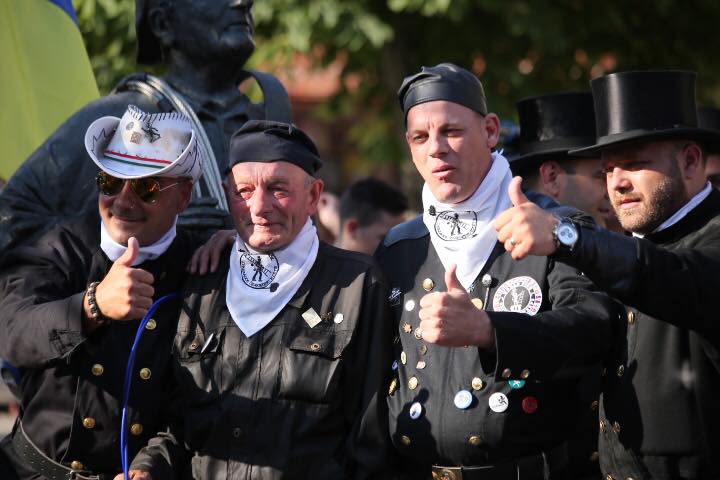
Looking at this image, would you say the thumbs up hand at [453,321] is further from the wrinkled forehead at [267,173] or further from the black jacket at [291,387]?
the wrinkled forehead at [267,173]

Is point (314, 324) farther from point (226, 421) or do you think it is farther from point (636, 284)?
point (636, 284)

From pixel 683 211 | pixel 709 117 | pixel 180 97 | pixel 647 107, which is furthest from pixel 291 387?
pixel 709 117

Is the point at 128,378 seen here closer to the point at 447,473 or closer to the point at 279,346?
the point at 279,346

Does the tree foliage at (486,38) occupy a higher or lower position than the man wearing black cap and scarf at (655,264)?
higher

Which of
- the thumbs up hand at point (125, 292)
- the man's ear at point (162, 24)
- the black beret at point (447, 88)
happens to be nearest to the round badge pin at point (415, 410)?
the thumbs up hand at point (125, 292)

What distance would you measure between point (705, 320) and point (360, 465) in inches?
53.1

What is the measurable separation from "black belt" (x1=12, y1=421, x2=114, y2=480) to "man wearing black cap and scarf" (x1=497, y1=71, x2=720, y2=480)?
1.94 m

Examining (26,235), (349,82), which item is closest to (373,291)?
(26,235)

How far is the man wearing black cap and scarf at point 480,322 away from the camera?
412 cm

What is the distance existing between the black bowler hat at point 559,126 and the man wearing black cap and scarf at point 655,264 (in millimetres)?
1348

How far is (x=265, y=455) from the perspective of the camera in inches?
171

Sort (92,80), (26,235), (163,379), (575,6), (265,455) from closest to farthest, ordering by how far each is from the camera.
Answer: (265,455) < (163,379) < (26,235) < (92,80) < (575,6)

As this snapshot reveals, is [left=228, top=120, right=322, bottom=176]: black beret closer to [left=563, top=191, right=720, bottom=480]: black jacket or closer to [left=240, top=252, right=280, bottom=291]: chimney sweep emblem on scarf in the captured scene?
[left=240, top=252, right=280, bottom=291]: chimney sweep emblem on scarf

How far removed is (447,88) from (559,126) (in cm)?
158
